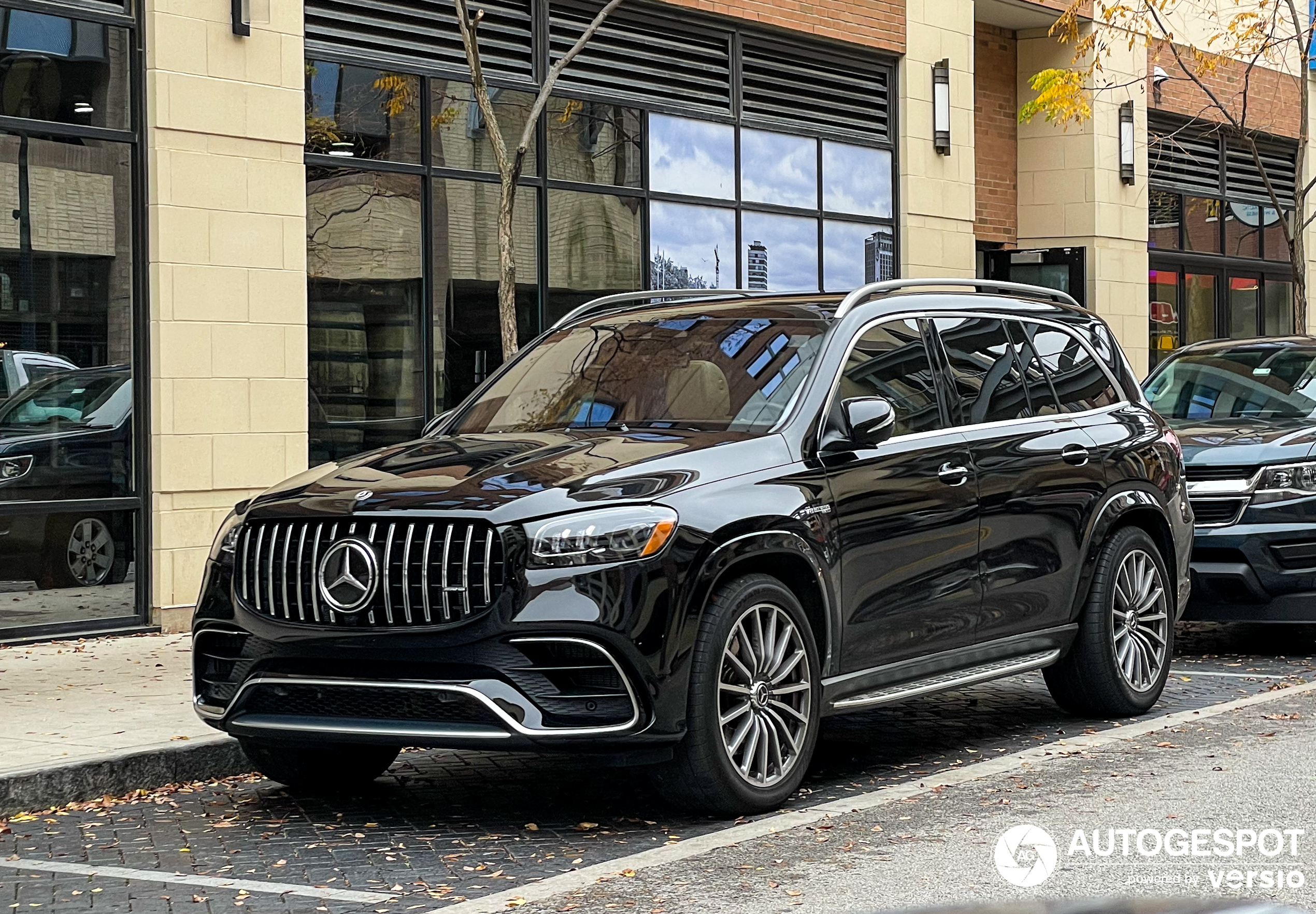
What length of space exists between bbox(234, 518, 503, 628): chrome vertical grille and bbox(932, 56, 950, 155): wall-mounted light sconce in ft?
45.2

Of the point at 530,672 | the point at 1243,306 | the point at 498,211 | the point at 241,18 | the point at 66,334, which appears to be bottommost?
the point at 530,672

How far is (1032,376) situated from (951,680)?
1654 millimetres

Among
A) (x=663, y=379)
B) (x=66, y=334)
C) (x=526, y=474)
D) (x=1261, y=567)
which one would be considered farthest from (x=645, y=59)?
(x=526, y=474)

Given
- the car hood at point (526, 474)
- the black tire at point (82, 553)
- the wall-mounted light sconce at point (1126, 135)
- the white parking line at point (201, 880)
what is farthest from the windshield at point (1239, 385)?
the wall-mounted light sconce at point (1126, 135)

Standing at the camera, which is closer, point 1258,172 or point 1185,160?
point 1185,160

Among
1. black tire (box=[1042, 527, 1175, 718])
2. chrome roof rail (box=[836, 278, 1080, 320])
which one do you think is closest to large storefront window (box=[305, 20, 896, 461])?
chrome roof rail (box=[836, 278, 1080, 320])

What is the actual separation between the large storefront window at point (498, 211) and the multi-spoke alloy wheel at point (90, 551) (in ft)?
5.99

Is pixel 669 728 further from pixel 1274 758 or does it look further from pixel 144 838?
pixel 1274 758

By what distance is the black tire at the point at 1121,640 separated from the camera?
27.1 feet

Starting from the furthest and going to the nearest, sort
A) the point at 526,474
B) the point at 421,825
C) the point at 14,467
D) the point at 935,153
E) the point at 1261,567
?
the point at 935,153 < the point at 14,467 < the point at 1261,567 < the point at 421,825 < the point at 526,474

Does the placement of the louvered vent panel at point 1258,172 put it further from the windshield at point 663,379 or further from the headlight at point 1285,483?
the windshield at point 663,379

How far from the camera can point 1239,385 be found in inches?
476

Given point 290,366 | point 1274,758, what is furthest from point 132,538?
point 1274,758

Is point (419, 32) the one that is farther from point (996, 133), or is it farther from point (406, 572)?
point (996, 133)
